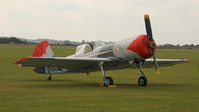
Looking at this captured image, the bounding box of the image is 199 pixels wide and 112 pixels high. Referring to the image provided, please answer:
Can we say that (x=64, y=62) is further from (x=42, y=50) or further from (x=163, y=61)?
(x=163, y=61)

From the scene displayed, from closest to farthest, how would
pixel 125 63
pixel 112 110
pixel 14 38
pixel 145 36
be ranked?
pixel 112 110 → pixel 145 36 → pixel 125 63 → pixel 14 38

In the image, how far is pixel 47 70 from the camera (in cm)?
1888

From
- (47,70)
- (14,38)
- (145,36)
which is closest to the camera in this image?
(145,36)

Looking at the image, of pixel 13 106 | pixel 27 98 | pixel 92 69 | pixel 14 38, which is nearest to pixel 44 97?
pixel 27 98

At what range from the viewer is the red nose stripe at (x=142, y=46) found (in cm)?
1509

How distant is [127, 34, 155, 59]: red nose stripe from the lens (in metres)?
15.1

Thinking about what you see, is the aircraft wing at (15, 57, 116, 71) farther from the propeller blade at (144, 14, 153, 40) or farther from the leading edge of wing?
the propeller blade at (144, 14, 153, 40)

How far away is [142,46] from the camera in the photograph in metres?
15.1

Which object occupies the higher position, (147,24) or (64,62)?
Result: (147,24)

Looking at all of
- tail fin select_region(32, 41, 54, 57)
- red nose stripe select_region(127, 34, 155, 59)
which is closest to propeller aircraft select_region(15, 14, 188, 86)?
red nose stripe select_region(127, 34, 155, 59)

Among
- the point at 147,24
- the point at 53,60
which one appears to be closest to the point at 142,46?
the point at 147,24

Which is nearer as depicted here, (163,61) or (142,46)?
(142,46)

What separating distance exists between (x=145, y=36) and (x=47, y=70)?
5.41 m

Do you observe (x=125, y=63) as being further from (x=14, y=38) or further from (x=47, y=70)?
(x=14, y=38)
